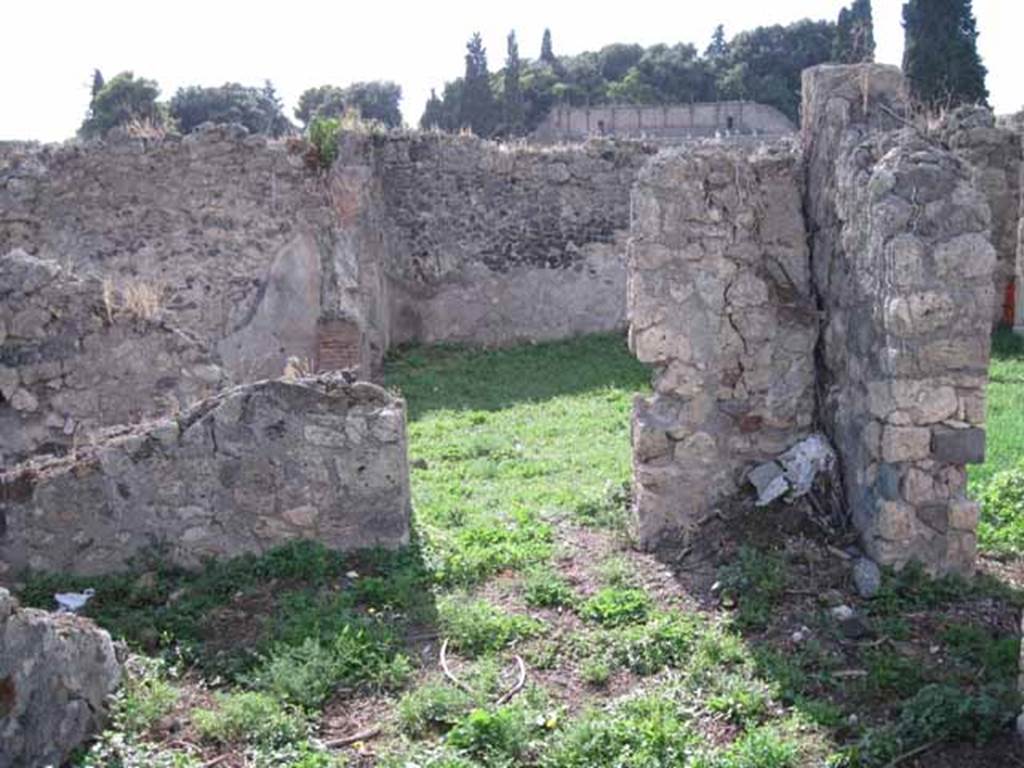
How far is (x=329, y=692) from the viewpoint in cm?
490

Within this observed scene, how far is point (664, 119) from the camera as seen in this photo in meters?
44.7

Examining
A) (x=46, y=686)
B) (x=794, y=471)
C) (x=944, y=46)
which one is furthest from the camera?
(x=944, y=46)

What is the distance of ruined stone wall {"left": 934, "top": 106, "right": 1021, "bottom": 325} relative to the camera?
13.5 metres

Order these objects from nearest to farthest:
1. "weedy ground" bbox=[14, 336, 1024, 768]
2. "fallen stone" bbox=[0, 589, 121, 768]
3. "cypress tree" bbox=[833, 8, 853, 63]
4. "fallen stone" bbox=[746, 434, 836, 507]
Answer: "fallen stone" bbox=[0, 589, 121, 768], "weedy ground" bbox=[14, 336, 1024, 768], "fallen stone" bbox=[746, 434, 836, 507], "cypress tree" bbox=[833, 8, 853, 63]

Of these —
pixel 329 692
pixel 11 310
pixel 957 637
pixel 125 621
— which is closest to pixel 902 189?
pixel 957 637

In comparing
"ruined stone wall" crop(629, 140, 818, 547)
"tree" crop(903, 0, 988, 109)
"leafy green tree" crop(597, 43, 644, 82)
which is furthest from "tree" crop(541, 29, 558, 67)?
"ruined stone wall" crop(629, 140, 818, 547)

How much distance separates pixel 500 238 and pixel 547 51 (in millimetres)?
46218

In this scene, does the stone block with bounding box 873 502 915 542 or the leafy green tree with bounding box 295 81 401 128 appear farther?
the leafy green tree with bounding box 295 81 401 128

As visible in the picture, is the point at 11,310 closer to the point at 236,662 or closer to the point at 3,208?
the point at 236,662

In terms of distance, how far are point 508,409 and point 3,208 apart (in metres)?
6.31

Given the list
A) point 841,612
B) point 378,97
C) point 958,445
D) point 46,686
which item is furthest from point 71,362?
point 378,97

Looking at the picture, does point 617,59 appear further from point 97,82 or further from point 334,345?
point 334,345

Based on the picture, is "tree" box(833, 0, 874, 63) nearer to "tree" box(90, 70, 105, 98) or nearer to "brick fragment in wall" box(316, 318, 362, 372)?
"brick fragment in wall" box(316, 318, 362, 372)

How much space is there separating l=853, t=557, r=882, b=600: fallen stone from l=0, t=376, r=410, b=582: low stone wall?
8.19 ft
